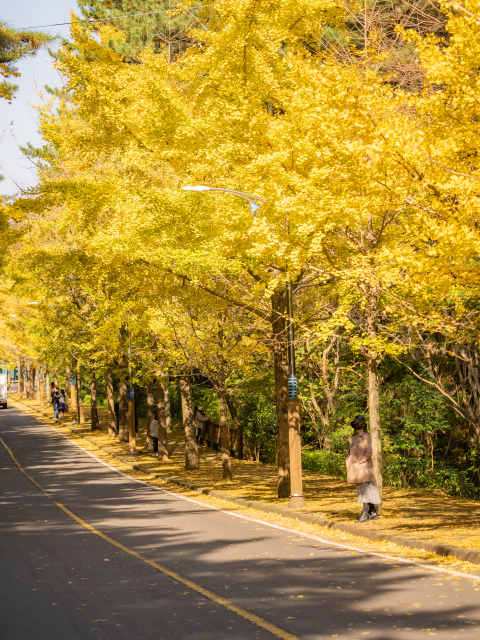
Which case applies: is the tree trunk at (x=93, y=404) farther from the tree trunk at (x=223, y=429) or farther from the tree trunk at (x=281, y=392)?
the tree trunk at (x=281, y=392)

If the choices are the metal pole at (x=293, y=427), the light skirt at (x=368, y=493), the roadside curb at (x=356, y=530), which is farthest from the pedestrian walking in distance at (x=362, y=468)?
the metal pole at (x=293, y=427)

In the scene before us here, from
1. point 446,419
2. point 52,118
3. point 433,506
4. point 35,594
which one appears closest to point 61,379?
point 52,118

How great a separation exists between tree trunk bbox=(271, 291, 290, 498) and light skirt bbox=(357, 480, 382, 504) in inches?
188

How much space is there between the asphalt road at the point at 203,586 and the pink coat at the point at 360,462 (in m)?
1.42

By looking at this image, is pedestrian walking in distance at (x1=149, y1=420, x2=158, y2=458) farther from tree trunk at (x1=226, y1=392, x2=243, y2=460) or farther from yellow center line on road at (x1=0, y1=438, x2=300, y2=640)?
yellow center line on road at (x1=0, y1=438, x2=300, y2=640)

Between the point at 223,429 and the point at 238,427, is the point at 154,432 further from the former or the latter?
the point at 223,429

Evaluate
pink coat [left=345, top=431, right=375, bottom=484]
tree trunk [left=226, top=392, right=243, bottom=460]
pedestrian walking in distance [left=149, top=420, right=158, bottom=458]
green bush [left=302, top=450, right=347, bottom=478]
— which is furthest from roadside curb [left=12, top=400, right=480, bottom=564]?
tree trunk [left=226, top=392, right=243, bottom=460]

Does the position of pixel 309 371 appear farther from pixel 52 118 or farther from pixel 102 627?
pixel 102 627

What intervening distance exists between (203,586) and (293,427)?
8.19 meters

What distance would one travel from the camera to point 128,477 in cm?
2345

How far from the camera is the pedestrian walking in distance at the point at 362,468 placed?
1277cm

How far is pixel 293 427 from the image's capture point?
1627 centimetres

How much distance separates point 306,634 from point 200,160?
1315 cm

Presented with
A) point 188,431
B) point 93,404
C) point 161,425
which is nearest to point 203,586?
point 188,431
